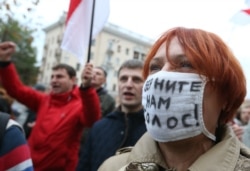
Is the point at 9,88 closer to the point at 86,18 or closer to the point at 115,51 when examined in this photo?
the point at 86,18

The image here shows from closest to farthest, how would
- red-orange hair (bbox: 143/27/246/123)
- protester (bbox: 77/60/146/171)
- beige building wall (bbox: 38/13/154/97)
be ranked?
1. red-orange hair (bbox: 143/27/246/123)
2. protester (bbox: 77/60/146/171)
3. beige building wall (bbox: 38/13/154/97)

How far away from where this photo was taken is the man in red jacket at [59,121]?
12.6 feet

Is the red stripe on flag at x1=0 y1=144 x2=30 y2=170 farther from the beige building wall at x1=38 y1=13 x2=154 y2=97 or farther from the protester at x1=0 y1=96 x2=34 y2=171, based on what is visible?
the beige building wall at x1=38 y1=13 x2=154 y2=97

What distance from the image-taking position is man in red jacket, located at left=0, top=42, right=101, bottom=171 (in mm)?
3828

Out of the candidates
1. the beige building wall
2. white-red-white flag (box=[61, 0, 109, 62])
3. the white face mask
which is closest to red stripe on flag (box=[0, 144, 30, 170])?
the white face mask

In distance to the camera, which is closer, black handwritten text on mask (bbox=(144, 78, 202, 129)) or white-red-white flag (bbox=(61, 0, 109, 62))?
black handwritten text on mask (bbox=(144, 78, 202, 129))

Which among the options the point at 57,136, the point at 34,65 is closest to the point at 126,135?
the point at 57,136

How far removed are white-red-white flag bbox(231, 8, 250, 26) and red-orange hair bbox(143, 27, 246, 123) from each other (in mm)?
1370

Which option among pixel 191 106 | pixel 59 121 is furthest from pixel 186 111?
pixel 59 121

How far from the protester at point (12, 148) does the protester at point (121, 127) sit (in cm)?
103

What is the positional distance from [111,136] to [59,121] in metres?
0.95

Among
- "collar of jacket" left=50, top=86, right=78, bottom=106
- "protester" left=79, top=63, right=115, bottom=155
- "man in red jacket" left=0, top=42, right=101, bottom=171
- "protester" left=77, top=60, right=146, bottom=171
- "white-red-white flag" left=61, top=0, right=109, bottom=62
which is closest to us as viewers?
"protester" left=77, top=60, right=146, bottom=171

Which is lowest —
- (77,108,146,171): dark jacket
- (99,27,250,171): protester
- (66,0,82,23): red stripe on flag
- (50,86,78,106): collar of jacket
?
(77,108,146,171): dark jacket

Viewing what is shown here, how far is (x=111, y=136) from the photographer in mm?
3199
